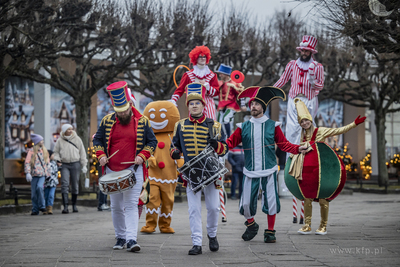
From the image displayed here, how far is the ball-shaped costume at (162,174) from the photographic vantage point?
883 centimetres

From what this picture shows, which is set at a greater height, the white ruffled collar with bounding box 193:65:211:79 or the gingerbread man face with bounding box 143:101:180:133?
the white ruffled collar with bounding box 193:65:211:79

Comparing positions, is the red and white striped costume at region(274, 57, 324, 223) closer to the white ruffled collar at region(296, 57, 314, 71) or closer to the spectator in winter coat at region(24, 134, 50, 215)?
the white ruffled collar at region(296, 57, 314, 71)

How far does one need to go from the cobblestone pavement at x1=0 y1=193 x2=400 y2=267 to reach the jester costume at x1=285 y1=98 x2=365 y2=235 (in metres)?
→ 0.44

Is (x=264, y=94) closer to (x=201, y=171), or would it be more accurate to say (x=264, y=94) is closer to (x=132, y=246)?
(x=201, y=171)

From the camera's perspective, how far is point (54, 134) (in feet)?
95.8

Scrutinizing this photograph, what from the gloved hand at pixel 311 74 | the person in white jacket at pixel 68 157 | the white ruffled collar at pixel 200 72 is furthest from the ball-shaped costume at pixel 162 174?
the person in white jacket at pixel 68 157

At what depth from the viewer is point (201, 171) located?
697 centimetres

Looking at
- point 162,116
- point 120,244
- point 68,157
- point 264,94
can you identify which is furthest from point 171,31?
point 120,244

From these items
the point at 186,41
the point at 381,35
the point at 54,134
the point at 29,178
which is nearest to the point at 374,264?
the point at 381,35

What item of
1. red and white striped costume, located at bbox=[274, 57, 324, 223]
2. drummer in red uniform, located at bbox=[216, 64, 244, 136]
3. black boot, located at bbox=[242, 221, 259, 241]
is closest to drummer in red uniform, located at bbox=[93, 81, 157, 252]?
black boot, located at bbox=[242, 221, 259, 241]

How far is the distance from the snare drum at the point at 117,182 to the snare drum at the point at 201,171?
0.65m

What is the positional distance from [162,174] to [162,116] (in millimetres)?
936

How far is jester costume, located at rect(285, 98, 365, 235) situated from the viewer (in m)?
8.30

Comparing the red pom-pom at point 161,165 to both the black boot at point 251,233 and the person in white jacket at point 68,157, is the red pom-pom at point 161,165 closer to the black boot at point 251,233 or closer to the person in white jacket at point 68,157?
the black boot at point 251,233
